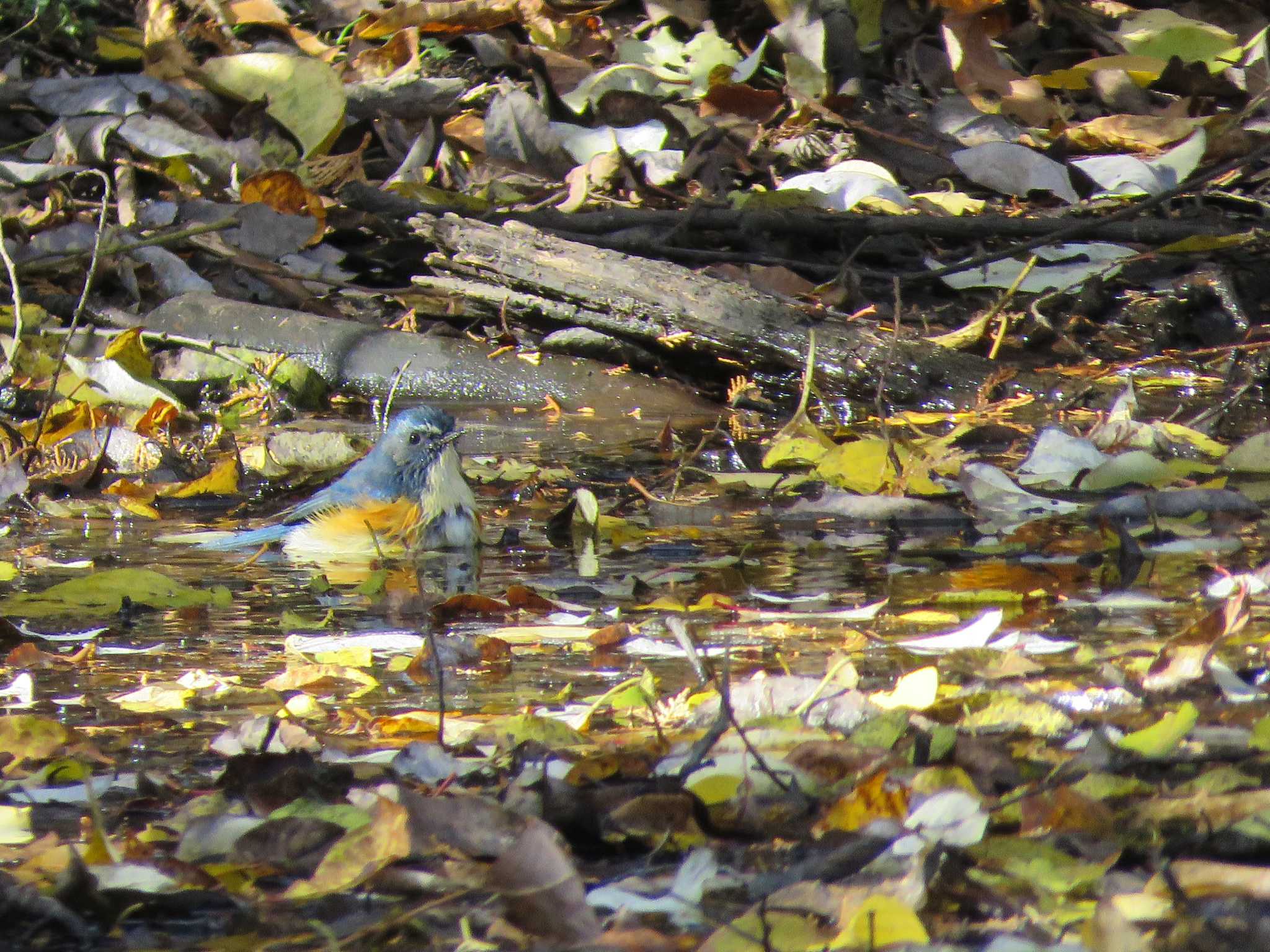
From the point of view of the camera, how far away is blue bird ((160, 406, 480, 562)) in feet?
15.4

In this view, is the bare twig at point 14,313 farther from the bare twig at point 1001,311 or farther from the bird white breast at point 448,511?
the bare twig at point 1001,311

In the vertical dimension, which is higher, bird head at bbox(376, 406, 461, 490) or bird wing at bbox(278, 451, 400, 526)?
bird head at bbox(376, 406, 461, 490)

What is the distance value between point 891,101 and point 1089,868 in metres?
7.03

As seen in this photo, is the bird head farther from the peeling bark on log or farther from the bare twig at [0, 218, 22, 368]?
the bare twig at [0, 218, 22, 368]

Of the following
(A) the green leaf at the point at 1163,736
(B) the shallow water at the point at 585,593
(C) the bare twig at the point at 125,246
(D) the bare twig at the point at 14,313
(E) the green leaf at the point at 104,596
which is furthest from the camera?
(C) the bare twig at the point at 125,246

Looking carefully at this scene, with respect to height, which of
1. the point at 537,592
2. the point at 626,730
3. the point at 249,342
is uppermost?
the point at 626,730

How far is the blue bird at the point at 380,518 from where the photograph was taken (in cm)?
468

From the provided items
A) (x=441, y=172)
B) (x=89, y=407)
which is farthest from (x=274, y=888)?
Result: (x=441, y=172)

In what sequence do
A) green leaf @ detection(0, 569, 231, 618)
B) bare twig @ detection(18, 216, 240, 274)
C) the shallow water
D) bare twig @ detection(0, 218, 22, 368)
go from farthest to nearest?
1. bare twig @ detection(18, 216, 240, 274)
2. bare twig @ detection(0, 218, 22, 368)
3. green leaf @ detection(0, 569, 231, 618)
4. the shallow water

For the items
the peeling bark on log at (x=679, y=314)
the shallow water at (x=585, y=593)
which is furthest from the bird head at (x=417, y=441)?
the peeling bark on log at (x=679, y=314)

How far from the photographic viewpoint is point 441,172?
315 inches

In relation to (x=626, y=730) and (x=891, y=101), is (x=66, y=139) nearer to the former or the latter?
(x=891, y=101)

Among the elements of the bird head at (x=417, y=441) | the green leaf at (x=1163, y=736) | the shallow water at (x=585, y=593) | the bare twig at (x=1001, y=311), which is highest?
the green leaf at (x=1163, y=736)

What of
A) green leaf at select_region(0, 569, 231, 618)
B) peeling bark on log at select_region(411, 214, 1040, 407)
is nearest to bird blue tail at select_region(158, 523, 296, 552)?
green leaf at select_region(0, 569, 231, 618)
